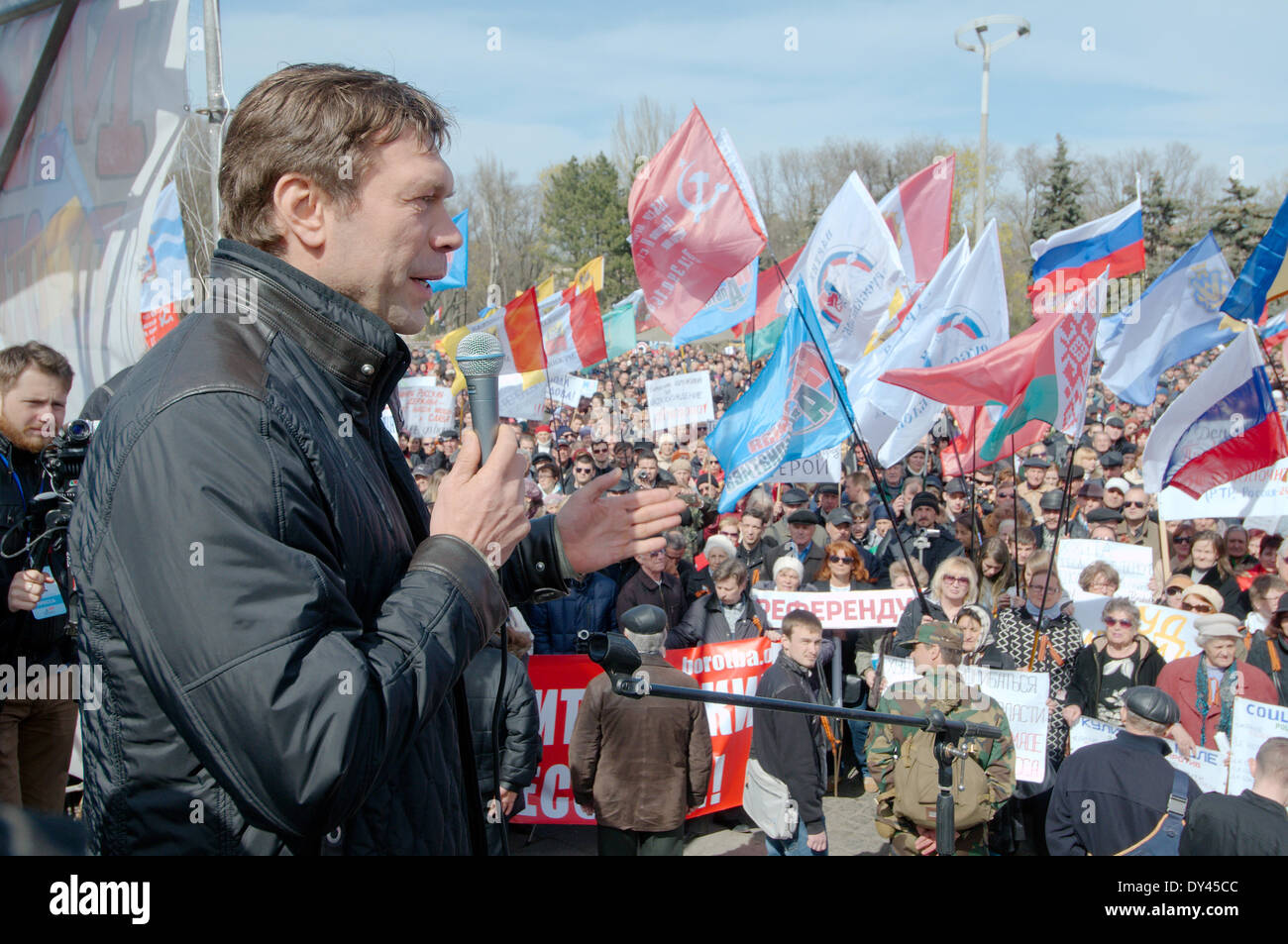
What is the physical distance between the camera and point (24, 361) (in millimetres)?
3512

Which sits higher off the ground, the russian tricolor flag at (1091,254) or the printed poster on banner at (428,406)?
the russian tricolor flag at (1091,254)

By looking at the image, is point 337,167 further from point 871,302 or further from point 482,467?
point 871,302

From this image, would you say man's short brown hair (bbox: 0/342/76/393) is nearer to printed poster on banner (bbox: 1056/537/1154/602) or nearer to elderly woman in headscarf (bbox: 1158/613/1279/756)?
elderly woman in headscarf (bbox: 1158/613/1279/756)

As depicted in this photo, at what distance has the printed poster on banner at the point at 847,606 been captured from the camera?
7.45 m

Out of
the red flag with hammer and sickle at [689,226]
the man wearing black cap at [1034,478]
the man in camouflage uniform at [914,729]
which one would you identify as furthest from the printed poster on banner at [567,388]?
the man in camouflage uniform at [914,729]

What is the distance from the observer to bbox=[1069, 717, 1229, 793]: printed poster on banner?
5.12 metres

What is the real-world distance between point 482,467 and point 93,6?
2940 mm

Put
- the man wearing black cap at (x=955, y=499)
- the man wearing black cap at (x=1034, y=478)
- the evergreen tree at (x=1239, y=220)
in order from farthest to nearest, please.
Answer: the evergreen tree at (x=1239, y=220) → the man wearing black cap at (x=1034, y=478) → the man wearing black cap at (x=955, y=499)

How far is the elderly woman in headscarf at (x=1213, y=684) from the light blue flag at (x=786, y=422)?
126 inches

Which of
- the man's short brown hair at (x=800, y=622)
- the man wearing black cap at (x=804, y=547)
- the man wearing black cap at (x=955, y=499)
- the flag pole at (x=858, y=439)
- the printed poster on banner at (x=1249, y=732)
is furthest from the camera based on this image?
the man wearing black cap at (x=955, y=499)

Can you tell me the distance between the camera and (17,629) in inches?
148

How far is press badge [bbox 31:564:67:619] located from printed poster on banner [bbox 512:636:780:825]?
2918mm

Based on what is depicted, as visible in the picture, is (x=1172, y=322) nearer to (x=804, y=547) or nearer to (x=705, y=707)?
(x=804, y=547)

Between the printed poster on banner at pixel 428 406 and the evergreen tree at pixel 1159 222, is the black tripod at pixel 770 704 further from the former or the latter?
the evergreen tree at pixel 1159 222
